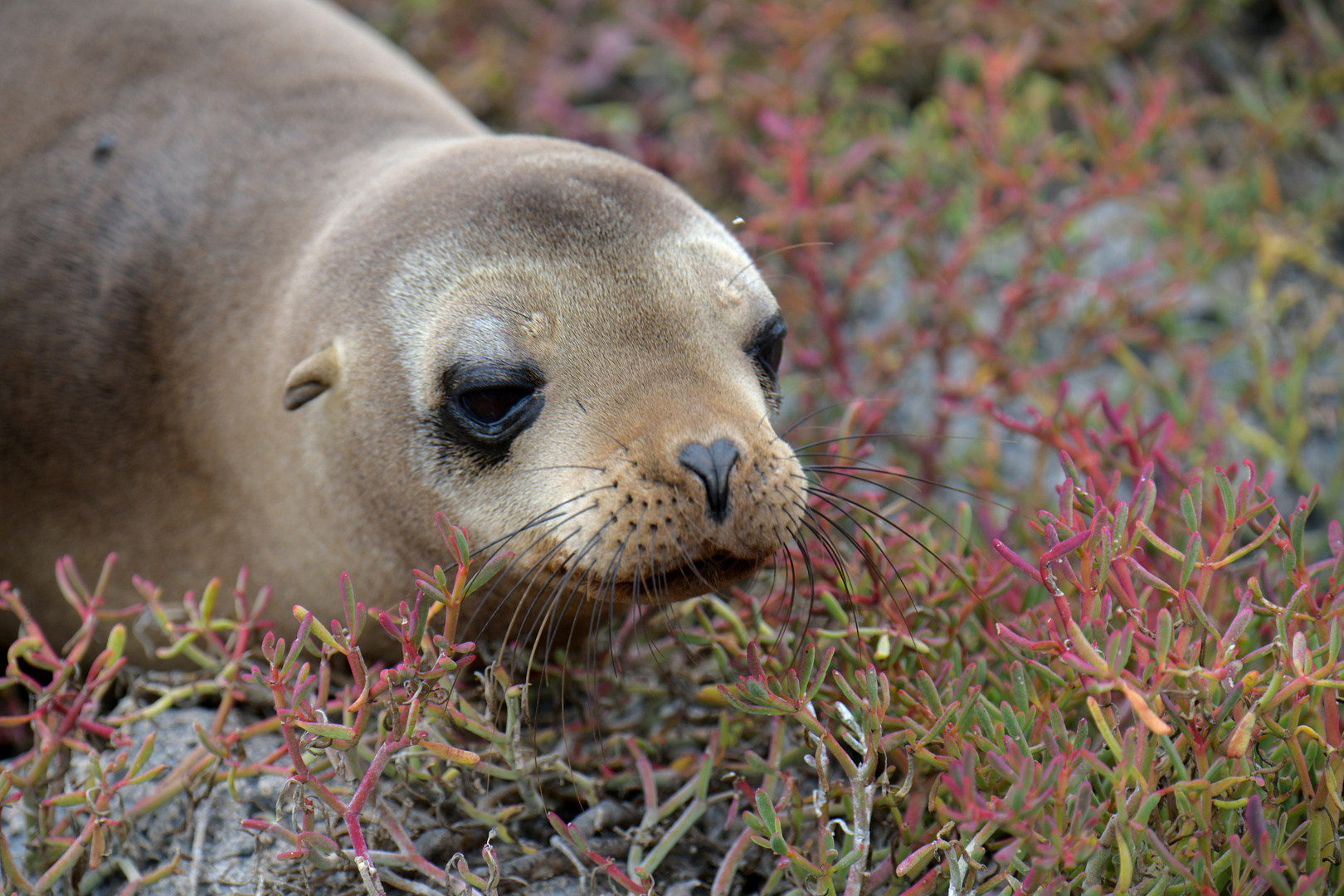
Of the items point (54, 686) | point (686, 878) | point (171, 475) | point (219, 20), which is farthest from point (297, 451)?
point (219, 20)

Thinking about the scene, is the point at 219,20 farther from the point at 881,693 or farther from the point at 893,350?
the point at 881,693

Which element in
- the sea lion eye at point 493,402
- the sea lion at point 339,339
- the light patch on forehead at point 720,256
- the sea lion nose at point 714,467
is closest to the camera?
the sea lion nose at point 714,467

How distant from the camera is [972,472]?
3613 mm

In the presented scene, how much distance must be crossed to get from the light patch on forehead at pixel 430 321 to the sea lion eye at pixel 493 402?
0.08 m

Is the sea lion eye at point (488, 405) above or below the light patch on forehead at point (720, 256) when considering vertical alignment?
below

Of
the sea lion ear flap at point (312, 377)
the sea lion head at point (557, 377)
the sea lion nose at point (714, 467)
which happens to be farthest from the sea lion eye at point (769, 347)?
the sea lion ear flap at point (312, 377)

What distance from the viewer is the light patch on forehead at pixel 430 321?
2.46 meters

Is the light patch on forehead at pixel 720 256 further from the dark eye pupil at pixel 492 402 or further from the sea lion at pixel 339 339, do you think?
the dark eye pupil at pixel 492 402

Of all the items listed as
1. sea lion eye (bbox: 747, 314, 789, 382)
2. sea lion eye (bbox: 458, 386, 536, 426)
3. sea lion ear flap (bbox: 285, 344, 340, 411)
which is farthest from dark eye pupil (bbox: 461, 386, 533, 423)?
sea lion eye (bbox: 747, 314, 789, 382)

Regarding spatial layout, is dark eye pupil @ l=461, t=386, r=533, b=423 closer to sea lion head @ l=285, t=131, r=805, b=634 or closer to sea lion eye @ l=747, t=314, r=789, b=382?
sea lion head @ l=285, t=131, r=805, b=634

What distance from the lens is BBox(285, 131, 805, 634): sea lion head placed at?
2.25 meters

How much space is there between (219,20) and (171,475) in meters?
1.65

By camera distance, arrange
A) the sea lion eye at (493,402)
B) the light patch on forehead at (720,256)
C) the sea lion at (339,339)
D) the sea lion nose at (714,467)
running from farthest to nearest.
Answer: the light patch on forehead at (720,256) < the sea lion eye at (493,402) < the sea lion at (339,339) < the sea lion nose at (714,467)

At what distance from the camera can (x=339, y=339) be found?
2.72m
